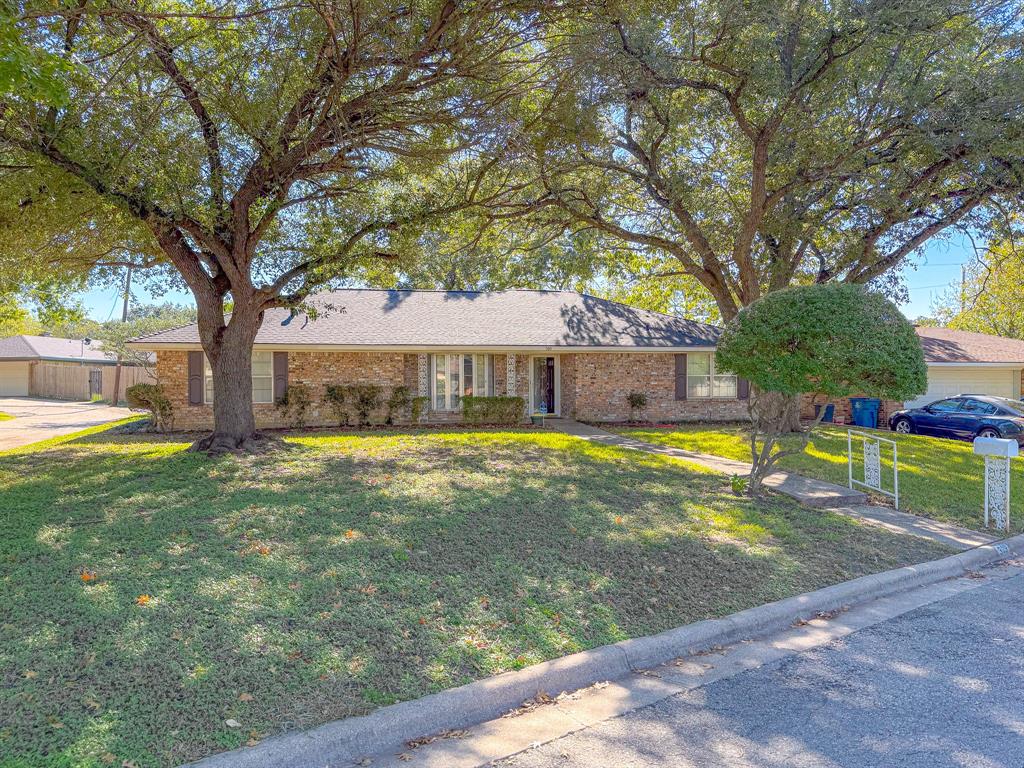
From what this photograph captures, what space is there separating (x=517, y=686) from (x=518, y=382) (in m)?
14.3

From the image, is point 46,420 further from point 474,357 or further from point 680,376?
point 680,376

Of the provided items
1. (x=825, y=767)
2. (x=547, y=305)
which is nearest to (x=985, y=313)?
(x=547, y=305)

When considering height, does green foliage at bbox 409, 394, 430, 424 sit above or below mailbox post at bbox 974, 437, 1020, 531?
above

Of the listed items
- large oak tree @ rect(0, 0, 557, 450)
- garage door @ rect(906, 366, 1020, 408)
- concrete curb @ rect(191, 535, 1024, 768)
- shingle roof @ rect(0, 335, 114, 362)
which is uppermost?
large oak tree @ rect(0, 0, 557, 450)

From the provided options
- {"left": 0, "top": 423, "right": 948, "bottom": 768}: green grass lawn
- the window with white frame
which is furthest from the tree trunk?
the window with white frame

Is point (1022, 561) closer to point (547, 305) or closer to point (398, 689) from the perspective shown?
point (398, 689)

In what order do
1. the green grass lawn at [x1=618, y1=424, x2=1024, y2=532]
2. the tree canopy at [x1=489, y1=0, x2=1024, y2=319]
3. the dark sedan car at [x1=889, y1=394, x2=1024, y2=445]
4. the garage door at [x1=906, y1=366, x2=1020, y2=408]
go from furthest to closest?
the garage door at [x1=906, y1=366, x2=1020, y2=408] → the dark sedan car at [x1=889, y1=394, x2=1024, y2=445] → the tree canopy at [x1=489, y1=0, x2=1024, y2=319] → the green grass lawn at [x1=618, y1=424, x2=1024, y2=532]

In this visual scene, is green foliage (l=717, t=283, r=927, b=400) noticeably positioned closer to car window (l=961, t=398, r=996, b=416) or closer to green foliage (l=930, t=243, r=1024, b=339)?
car window (l=961, t=398, r=996, b=416)

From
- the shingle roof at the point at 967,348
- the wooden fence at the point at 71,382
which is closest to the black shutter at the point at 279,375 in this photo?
the shingle roof at the point at 967,348

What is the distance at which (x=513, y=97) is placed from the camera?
1009cm

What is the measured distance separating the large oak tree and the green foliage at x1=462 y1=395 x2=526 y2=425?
5678 millimetres

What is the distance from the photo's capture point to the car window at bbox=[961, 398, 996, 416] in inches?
656

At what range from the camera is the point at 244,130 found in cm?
918

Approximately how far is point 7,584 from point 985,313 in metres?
41.0
